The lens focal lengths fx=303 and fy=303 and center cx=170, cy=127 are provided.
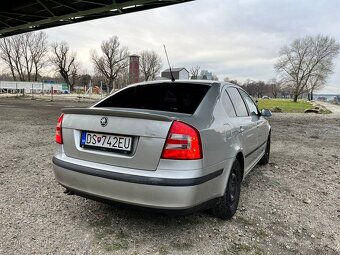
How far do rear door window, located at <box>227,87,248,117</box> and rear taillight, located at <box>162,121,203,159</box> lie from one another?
1.34 meters

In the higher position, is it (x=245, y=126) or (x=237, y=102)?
(x=237, y=102)

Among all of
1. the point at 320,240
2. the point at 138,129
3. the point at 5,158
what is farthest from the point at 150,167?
the point at 5,158

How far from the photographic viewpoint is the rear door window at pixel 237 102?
381 cm

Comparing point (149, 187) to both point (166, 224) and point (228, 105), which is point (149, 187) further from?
point (228, 105)

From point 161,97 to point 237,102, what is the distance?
1.04 meters

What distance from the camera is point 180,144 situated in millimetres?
2562

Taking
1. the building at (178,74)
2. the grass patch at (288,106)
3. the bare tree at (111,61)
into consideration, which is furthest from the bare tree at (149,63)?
the building at (178,74)

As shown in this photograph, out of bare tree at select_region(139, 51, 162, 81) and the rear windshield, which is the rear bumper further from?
bare tree at select_region(139, 51, 162, 81)

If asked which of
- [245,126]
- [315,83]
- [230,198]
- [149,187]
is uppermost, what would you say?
[315,83]

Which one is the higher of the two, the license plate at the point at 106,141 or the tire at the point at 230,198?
the license plate at the point at 106,141

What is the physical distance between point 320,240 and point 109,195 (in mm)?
2140

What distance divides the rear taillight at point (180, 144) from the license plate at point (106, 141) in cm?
36

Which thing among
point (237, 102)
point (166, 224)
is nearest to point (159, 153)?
point (166, 224)

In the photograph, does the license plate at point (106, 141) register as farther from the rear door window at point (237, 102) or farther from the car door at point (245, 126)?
the rear door window at point (237, 102)
